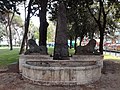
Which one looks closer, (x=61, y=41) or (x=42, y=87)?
(x=42, y=87)

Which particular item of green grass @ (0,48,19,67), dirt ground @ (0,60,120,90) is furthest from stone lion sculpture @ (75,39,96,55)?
green grass @ (0,48,19,67)

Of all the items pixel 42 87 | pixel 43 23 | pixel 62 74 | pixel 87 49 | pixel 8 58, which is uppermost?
pixel 43 23

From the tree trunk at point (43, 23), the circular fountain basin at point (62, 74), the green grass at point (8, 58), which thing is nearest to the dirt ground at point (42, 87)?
the circular fountain basin at point (62, 74)

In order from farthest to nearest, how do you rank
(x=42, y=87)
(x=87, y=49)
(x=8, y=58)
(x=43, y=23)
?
(x=8, y=58) < (x=43, y=23) < (x=87, y=49) < (x=42, y=87)

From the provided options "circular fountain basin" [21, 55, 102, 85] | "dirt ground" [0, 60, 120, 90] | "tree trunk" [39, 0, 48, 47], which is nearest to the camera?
"dirt ground" [0, 60, 120, 90]

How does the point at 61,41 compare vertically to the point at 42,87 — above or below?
above

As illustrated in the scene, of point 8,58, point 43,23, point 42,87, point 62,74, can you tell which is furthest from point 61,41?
point 8,58

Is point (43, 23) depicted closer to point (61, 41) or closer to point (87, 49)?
point (87, 49)

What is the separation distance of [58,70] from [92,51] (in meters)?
5.91

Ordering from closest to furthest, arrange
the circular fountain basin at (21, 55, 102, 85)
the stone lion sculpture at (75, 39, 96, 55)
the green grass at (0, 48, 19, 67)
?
the circular fountain basin at (21, 55, 102, 85)
the stone lion sculpture at (75, 39, 96, 55)
the green grass at (0, 48, 19, 67)

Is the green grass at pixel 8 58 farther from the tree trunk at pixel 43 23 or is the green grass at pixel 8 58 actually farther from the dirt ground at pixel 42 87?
the dirt ground at pixel 42 87

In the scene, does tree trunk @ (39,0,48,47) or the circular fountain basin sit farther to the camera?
tree trunk @ (39,0,48,47)

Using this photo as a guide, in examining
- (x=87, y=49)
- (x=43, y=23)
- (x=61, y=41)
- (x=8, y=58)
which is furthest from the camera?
(x=8, y=58)

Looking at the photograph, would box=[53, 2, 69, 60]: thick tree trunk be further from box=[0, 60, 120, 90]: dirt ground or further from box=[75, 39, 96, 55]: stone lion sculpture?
box=[0, 60, 120, 90]: dirt ground
